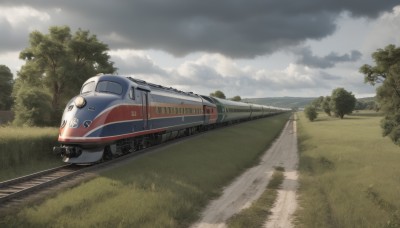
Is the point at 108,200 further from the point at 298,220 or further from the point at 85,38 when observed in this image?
the point at 85,38

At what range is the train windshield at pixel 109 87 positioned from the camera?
23392 millimetres

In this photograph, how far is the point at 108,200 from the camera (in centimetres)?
1533

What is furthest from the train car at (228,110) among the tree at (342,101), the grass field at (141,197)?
the tree at (342,101)

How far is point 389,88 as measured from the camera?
38812 mm

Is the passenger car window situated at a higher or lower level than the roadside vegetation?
higher

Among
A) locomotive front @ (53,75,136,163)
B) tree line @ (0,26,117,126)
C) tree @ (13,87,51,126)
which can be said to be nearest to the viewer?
locomotive front @ (53,75,136,163)

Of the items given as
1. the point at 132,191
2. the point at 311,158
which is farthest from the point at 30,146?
the point at 311,158

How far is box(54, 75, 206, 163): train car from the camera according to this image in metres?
20.4

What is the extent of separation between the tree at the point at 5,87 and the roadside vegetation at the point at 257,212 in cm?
8530

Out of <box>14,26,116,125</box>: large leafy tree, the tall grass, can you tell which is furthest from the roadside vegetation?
<box>14,26,116,125</box>: large leafy tree

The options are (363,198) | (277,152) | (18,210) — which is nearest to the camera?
(18,210)

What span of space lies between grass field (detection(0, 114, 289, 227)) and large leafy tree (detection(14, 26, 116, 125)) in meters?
37.8

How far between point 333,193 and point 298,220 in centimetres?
531

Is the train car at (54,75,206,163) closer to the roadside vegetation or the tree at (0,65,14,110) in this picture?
the roadside vegetation
